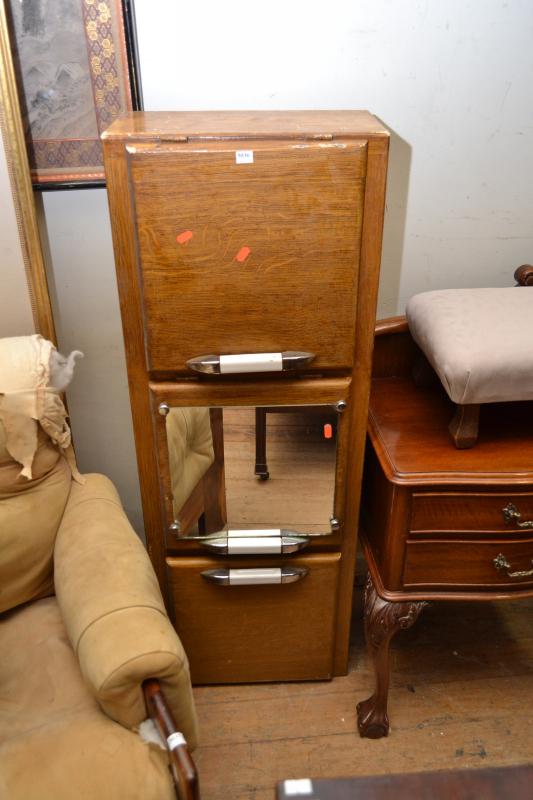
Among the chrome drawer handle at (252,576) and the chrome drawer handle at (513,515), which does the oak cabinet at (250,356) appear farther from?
the chrome drawer handle at (513,515)

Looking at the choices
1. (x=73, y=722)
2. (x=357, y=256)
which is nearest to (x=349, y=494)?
(x=357, y=256)

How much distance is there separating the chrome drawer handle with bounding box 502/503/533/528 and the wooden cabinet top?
71 centimetres

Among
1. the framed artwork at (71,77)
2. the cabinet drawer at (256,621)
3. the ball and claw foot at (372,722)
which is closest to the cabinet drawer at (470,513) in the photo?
the cabinet drawer at (256,621)

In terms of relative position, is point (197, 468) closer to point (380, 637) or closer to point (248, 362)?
point (248, 362)

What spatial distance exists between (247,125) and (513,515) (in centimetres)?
87

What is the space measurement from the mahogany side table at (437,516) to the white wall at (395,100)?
0.40m

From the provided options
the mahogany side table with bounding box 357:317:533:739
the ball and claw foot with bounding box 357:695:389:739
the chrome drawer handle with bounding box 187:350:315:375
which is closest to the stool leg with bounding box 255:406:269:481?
the chrome drawer handle with bounding box 187:350:315:375

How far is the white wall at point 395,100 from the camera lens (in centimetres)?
135

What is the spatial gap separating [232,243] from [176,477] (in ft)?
1.62

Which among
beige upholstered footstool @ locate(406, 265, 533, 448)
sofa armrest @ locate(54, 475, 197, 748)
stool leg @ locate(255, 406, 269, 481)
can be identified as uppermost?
beige upholstered footstool @ locate(406, 265, 533, 448)

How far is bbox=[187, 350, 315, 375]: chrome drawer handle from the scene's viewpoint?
1.16 m

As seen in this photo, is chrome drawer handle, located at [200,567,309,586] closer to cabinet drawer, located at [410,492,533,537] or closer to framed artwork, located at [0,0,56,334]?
cabinet drawer, located at [410,492,533,537]

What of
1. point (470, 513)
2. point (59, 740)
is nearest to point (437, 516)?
point (470, 513)

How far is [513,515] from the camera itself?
1262 millimetres
